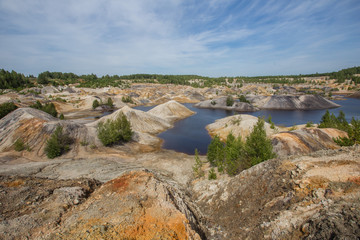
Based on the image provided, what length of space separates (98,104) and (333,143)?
87.4 m

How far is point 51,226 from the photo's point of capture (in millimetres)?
8195

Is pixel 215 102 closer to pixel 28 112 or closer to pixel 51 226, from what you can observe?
pixel 28 112

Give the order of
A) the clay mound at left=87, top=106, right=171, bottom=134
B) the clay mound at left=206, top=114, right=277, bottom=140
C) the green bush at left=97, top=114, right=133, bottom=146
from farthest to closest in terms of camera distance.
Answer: the clay mound at left=87, top=106, right=171, bottom=134 < the clay mound at left=206, top=114, right=277, bottom=140 < the green bush at left=97, top=114, right=133, bottom=146

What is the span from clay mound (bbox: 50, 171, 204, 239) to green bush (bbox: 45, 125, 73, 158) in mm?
20153

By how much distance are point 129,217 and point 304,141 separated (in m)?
27.0

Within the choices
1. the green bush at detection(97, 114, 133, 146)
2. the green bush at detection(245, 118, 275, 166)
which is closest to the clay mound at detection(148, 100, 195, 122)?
the green bush at detection(97, 114, 133, 146)

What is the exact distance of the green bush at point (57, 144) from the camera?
2631 cm

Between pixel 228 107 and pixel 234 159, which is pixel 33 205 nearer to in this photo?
pixel 234 159

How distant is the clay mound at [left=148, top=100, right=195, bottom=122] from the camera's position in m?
65.4

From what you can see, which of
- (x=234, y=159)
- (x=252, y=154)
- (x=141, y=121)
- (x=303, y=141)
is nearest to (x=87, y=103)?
(x=141, y=121)

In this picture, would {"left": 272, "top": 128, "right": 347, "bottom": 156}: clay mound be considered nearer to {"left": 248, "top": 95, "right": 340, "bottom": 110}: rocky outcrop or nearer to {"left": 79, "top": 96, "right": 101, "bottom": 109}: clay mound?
{"left": 248, "top": 95, "right": 340, "bottom": 110}: rocky outcrop

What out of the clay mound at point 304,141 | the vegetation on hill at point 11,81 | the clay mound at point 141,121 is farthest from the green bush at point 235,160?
the vegetation on hill at point 11,81

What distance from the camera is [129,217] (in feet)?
28.6

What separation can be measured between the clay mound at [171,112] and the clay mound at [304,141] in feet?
132
